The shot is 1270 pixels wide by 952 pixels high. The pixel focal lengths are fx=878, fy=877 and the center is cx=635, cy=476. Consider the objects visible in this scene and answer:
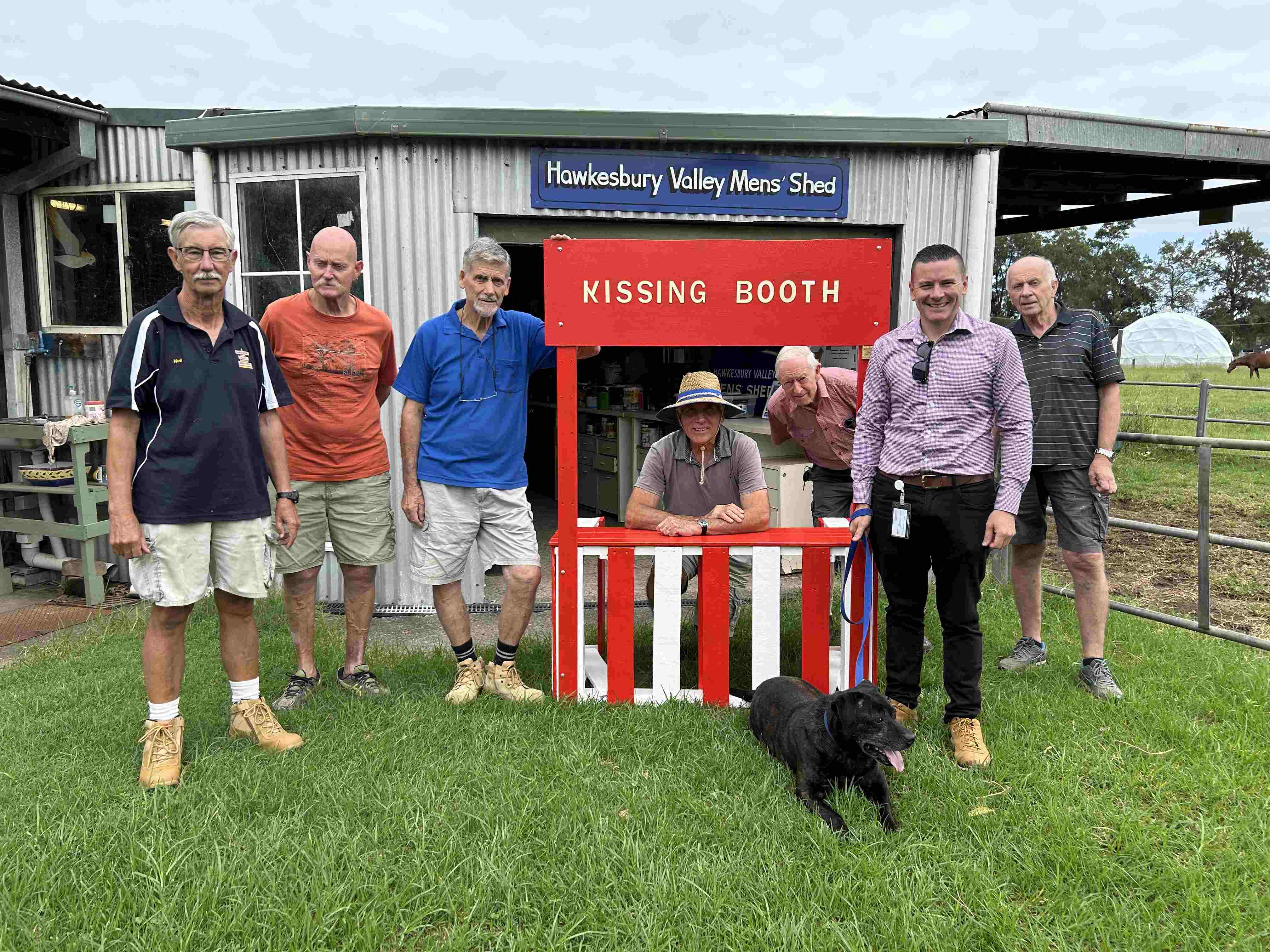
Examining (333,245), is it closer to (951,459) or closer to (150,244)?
(951,459)

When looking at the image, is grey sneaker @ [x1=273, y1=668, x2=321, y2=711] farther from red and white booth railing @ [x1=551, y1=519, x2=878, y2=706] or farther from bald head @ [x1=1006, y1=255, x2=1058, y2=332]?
bald head @ [x1=1006, y1=255, x2=1058, y2=332]

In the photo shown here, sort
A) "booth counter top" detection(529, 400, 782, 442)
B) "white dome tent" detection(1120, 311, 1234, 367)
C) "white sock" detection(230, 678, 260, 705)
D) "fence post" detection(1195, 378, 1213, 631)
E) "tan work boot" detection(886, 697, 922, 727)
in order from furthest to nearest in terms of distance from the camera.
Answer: "white dome tent" detection(1120, 311, 1234, 367) < "booth counter top" detection(529, 400, 782, 442) < "fence post" detection(1195, 378, 1213, 631) < "tan work boot" detection(886, 697, 922, 727) < "white sock" detection(230, 678, 260, 705)

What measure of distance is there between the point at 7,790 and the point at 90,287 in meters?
5.08

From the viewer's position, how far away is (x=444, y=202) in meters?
5.93

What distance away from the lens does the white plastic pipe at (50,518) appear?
259 inches

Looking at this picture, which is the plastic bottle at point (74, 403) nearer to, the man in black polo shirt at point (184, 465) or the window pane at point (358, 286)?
the window pane at point (358, 286)

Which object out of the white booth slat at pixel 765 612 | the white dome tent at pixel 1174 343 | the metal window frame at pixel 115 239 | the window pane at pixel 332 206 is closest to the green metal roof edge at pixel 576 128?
the window pane at pixel 332 206

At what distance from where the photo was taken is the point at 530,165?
19.6 ft

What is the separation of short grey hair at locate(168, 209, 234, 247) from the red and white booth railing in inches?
74.6

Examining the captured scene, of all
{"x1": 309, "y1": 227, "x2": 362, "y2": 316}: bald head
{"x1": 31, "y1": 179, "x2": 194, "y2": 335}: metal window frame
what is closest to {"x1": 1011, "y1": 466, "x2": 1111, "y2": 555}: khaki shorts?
{"x1": 309, "y1": 227, "x2": 362, "y2": 316}: bald head

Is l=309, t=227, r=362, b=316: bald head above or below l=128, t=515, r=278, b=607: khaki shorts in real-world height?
above

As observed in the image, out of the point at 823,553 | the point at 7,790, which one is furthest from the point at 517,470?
the point at 7,790

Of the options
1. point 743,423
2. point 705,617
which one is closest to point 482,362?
point 705,617

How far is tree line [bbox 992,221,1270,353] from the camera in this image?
54.3 m
